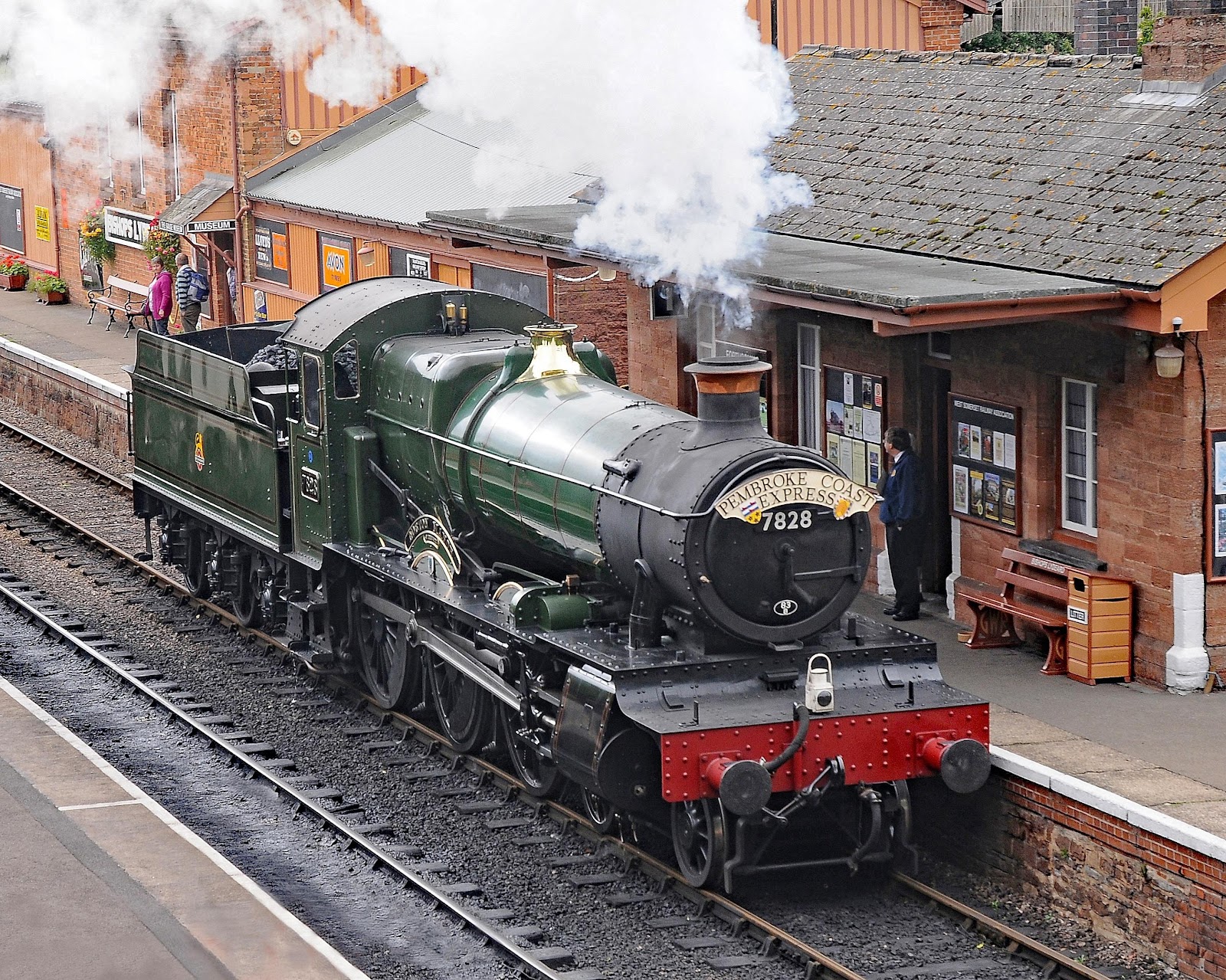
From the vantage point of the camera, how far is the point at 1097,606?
37.6ft

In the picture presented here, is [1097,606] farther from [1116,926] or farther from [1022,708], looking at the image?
[1116,926]

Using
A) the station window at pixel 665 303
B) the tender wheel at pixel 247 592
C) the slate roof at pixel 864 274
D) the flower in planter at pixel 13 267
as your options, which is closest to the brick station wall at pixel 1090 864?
the slate roof at pixel 864 274

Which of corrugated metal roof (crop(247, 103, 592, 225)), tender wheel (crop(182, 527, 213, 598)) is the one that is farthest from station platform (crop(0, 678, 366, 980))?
corrugated metal roof (crop(247, 103, 592, 225))

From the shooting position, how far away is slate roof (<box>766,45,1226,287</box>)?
11516mm

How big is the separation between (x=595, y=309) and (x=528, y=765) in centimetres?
885

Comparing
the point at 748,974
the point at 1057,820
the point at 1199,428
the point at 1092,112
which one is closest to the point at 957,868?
the point at 1057,820

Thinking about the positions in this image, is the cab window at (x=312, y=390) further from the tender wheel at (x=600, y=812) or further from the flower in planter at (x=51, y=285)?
the flower in planter at (x=51, y=285)

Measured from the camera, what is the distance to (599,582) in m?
10.3

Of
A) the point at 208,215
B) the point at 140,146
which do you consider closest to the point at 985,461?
the point at 208,215

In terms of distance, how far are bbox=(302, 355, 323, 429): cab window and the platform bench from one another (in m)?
4.55

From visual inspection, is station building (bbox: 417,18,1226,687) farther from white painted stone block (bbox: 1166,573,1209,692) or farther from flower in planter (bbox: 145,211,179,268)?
flower in planter (bbox: 145,211,179,268)

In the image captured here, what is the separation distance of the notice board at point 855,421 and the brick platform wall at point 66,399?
398 inches

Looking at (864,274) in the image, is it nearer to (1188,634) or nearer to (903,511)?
(903,511)

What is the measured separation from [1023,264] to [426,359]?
385 centimetres
